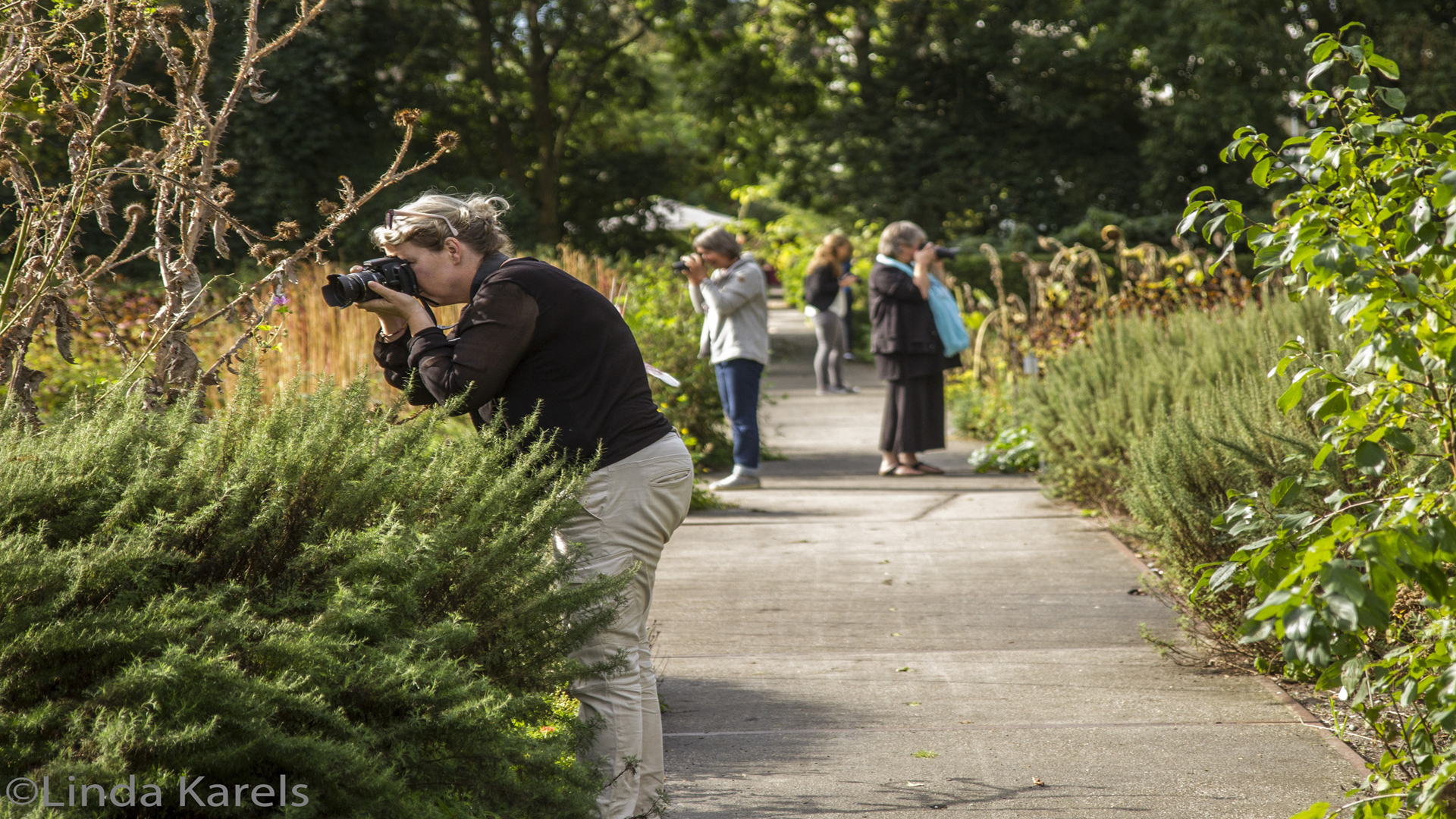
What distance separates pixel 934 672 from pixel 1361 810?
7.51ft

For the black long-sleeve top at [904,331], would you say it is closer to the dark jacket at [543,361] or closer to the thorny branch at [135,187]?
the thorny branch at [135,187]

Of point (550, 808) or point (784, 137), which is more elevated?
point (784, 137)

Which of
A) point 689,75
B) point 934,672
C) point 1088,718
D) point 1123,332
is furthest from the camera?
point 689,75

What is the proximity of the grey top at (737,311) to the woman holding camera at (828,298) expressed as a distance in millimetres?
6144

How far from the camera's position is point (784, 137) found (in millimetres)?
25375

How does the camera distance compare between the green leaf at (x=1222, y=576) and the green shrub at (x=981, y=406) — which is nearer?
the green leaf at (x=1222, y=576)

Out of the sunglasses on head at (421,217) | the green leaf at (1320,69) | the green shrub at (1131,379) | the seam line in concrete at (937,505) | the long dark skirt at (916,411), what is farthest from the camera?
the long dark skirt at (916,411)

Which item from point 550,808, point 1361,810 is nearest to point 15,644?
point 550,808

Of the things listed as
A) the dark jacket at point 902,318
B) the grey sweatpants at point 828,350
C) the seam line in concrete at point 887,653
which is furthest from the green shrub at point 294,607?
the grey sweatpants at point 828,350

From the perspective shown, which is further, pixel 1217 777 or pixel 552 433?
pixel 1217 777

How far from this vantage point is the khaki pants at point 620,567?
298 centimetres

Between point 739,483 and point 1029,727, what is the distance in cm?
477

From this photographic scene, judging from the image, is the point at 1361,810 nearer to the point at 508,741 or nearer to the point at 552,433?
the point at 508,741

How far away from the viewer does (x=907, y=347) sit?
8.87 meters
